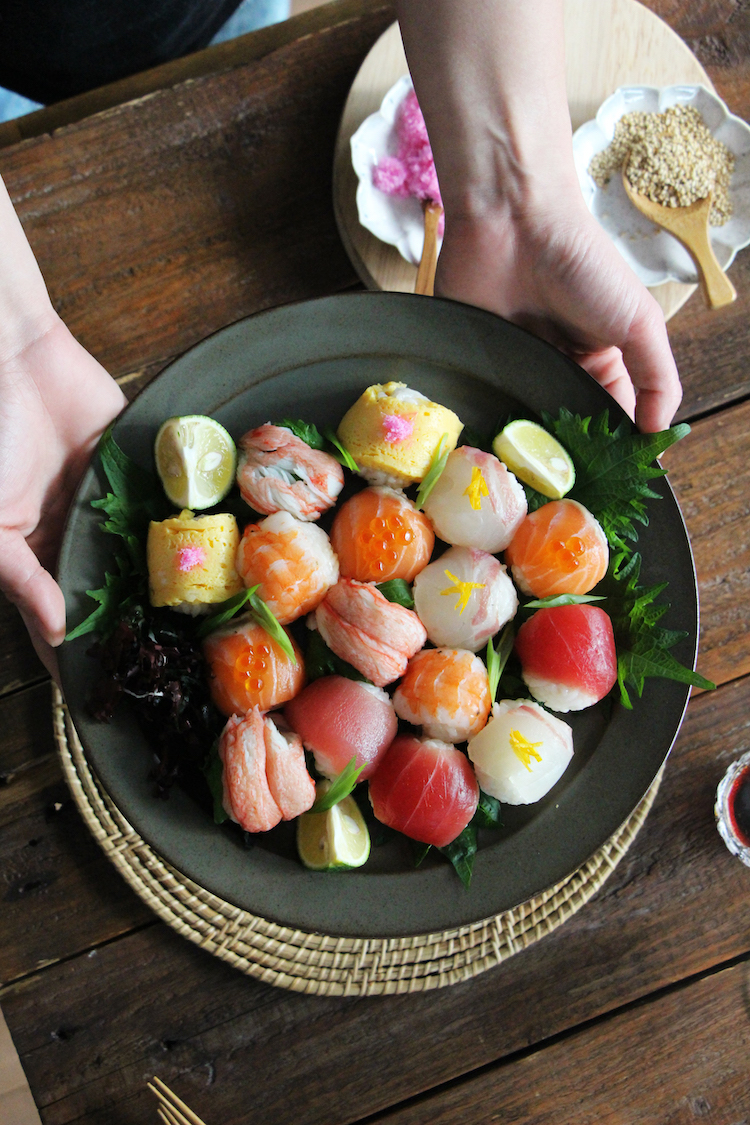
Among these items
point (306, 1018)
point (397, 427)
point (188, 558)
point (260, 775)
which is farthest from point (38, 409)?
point (306, 1018)

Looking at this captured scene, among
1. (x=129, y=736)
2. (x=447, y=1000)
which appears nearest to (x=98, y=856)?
(x=129, y=736)

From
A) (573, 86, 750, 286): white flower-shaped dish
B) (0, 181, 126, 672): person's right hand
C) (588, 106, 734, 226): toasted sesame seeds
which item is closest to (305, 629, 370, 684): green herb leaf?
(0, 181, 126, 672): person's right hand

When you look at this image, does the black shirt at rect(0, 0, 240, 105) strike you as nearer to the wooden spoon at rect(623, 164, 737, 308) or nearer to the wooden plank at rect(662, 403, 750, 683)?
the wooden spoon at rect(623, 164, 737, 308)

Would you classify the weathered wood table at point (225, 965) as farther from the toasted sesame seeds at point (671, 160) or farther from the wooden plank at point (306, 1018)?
the toasted sesame seeds at point (671, 160)

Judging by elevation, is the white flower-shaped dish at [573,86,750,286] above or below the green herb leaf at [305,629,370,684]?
above

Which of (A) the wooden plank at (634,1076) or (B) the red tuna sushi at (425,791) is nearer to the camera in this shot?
(B) the red tuna sushi at (425,791)

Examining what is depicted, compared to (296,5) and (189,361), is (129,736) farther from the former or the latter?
(296,5)

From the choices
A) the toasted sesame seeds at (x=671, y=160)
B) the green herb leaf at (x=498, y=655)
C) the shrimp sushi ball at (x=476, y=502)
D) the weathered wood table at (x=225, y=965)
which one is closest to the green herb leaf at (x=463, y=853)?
the green herb leaf at (x=498, y=655)
